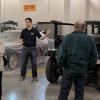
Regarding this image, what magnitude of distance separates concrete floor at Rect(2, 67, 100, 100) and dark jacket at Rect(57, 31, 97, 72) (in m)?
2.11

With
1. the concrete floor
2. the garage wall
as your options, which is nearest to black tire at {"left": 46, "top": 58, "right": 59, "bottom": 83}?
the concrete floor

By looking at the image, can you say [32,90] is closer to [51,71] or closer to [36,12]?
[51,71]

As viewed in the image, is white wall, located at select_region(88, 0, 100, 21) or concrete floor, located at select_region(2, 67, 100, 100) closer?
concrete floor, located at select_region(2, 67, 100, 100)

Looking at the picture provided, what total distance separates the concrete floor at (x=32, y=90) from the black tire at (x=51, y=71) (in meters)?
0.19

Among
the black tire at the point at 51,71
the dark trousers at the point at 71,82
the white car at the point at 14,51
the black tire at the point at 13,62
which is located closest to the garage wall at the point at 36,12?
the white car at the point at 14,51

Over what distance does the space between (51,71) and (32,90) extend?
120 centimetres

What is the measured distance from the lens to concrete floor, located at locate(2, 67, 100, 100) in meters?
7.45

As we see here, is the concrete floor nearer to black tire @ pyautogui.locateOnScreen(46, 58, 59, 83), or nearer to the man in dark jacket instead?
black tire @ pyautogui.locateOnScreen(46, 58, 59, 83)

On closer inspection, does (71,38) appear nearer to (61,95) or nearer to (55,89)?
(61,95)

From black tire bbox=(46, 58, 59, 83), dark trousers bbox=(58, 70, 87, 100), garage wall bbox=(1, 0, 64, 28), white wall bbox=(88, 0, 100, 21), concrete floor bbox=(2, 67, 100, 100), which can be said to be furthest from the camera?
garage wall bbox=(1, 0, 64, 28)

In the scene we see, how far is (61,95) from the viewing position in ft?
18.3

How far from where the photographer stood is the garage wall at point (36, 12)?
21469 millimetres

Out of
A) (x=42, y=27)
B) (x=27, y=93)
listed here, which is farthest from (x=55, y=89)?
(x=42, y=27)

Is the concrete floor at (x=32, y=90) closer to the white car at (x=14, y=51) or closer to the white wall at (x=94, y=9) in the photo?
the white car at (x=14, y=51)
